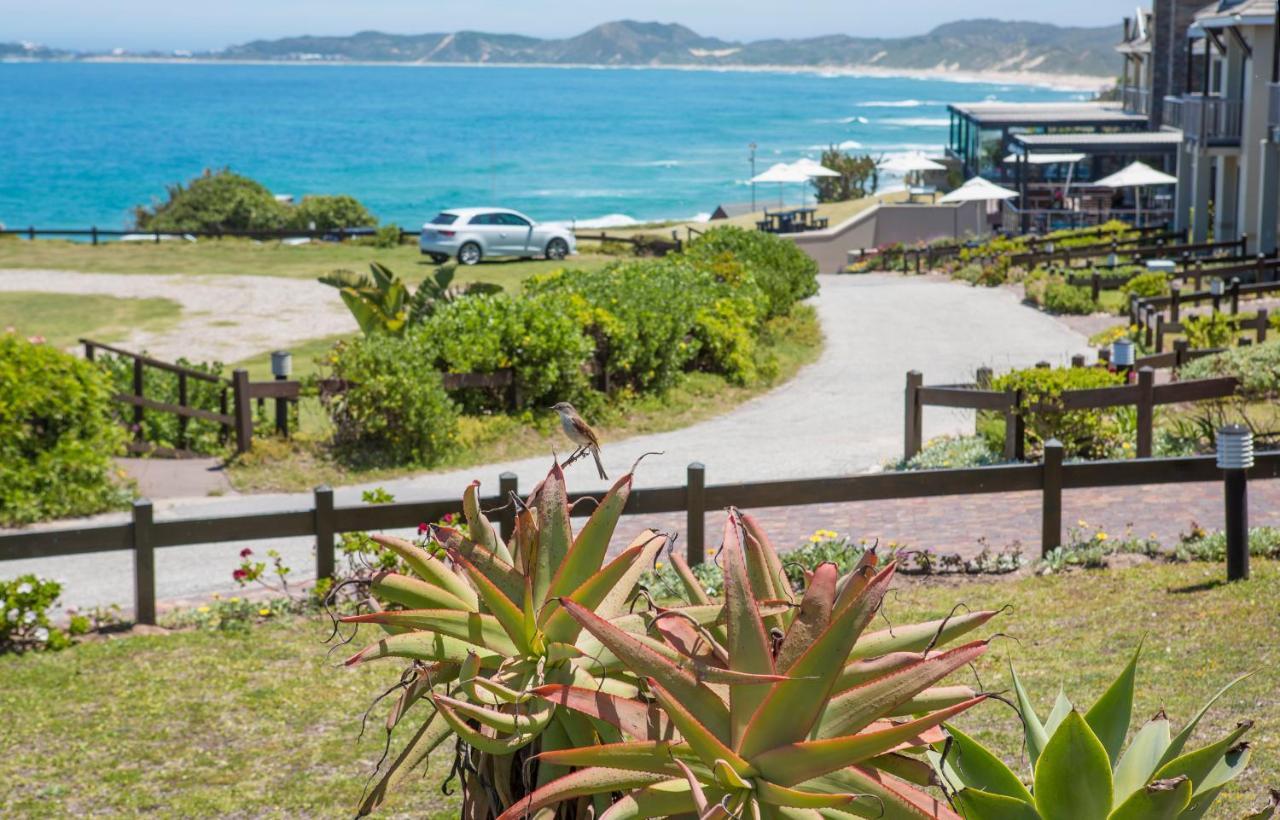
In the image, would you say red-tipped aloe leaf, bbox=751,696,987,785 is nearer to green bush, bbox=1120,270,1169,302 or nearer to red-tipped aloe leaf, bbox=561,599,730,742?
red-tipped aloe leaf, bbox=561,599,730,742

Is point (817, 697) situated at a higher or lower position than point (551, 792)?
higher

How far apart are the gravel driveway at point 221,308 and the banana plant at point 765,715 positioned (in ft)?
69.5

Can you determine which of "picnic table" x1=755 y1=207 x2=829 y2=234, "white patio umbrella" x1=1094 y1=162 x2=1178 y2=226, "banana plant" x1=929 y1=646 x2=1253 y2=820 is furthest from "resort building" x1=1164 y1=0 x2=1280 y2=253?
"banana plant" x1=929 y1=646 x2=1253 y2=820

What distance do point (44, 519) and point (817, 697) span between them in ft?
41.2

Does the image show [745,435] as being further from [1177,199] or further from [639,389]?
[1177,199]

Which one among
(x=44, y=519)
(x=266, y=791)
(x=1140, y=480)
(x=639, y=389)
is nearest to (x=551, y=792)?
(x=266, y=791)

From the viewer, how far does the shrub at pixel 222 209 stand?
47062 millimetres

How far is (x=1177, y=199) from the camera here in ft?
127

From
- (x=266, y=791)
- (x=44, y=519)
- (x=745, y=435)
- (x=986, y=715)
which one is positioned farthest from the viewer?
(x=745, y=435)

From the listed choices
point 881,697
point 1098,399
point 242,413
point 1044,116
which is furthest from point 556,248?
point 881,697

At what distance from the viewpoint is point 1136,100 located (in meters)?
54.0

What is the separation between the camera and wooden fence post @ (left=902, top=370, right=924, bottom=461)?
46.6 ft

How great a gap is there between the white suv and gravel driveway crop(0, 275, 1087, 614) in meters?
10.8

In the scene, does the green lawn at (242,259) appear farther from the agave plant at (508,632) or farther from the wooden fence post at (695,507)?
the agave plant at (508,632)
